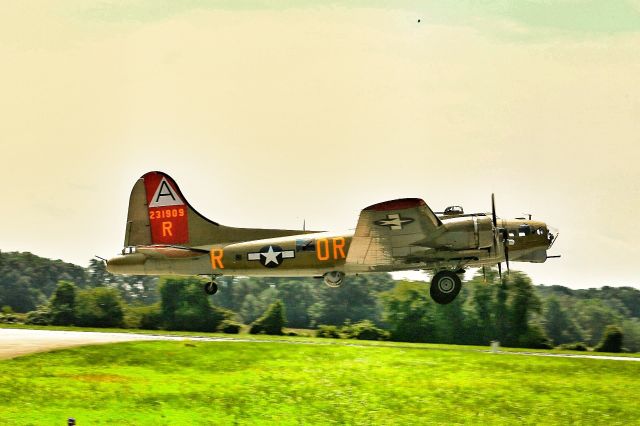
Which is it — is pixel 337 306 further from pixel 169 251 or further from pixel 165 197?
pixel 169 251

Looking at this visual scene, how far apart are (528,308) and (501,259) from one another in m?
50.0

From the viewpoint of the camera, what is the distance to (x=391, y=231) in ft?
114

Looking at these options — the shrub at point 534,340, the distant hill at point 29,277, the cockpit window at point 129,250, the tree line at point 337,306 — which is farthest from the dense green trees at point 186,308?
the distant hill at point 29,277

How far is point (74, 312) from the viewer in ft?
237

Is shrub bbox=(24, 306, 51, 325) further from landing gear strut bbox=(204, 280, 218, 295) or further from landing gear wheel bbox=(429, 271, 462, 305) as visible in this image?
landing gear wheel bbox=(429, 271, 462, 305)

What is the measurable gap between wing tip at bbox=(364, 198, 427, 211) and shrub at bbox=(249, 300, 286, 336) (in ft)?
105

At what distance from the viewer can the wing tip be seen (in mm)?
33219

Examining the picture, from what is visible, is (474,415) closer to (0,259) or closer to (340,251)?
(340,251)

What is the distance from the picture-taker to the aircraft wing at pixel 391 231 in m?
33.7

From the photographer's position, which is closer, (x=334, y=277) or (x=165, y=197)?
(x=334, y=277)

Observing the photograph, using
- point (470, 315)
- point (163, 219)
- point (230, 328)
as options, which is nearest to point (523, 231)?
point (163, 219)

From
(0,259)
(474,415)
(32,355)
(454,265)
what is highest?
(0,259)

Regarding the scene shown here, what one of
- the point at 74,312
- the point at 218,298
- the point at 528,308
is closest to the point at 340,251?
the point at 74,312

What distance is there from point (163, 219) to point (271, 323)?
26200 mm
